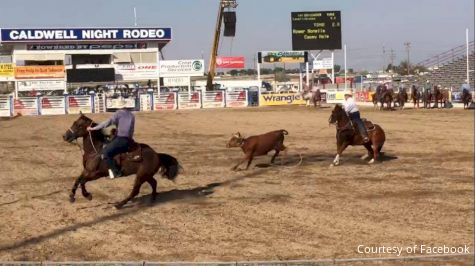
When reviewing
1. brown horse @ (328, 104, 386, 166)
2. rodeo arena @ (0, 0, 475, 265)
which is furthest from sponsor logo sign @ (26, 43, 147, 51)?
brown horse @ (328, 104, 386, 166)

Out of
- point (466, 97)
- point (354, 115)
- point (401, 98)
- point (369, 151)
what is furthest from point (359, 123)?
point (401, 98)

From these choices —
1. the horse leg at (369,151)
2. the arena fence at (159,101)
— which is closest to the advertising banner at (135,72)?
the arena fence at (159,101)

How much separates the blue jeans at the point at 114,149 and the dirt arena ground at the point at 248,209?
71 centimetres

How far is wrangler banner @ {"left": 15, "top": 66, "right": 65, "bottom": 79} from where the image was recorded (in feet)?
171

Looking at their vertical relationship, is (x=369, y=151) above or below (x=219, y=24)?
below

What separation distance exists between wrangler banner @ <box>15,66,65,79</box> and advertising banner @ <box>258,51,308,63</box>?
17.9m

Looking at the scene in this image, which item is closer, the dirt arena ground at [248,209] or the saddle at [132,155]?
the dirt arena ground at [248,209]

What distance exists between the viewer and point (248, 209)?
9.45 meters

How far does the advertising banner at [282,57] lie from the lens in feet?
187

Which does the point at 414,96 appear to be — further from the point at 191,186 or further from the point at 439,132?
the point at 191,186

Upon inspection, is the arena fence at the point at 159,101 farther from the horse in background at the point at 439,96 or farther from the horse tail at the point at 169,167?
the horse tail at the point at 169,167

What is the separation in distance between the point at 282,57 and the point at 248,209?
48.6 m

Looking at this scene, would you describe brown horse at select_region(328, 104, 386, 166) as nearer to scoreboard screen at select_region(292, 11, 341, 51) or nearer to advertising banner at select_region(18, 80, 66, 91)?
scoreboard screen at select_region(292, 11, 341, 51)

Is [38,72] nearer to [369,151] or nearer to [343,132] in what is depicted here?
[369,151]
